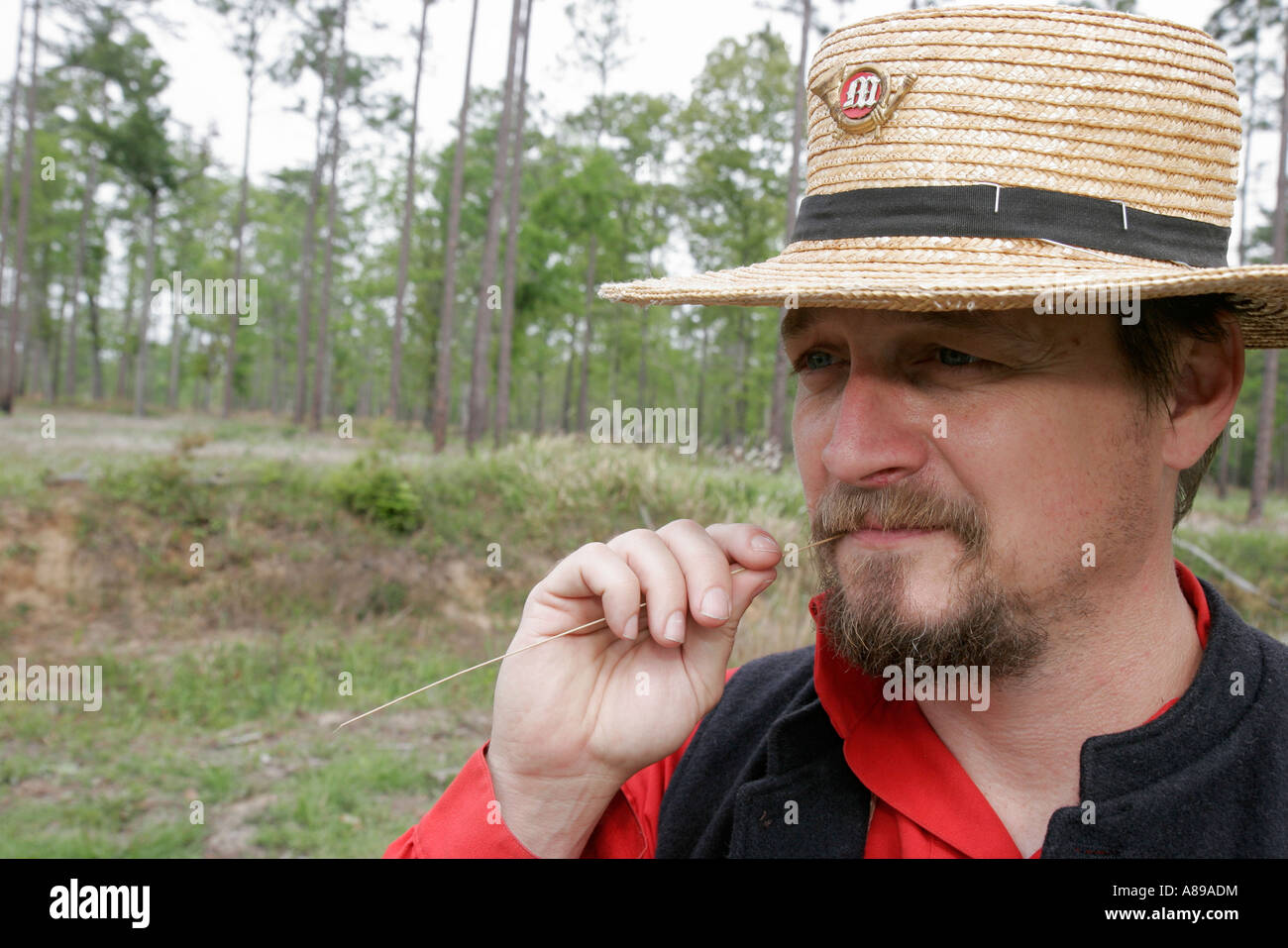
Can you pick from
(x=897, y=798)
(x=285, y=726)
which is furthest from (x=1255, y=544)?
(x=897, y=798)

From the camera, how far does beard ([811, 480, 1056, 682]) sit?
4.38 feet

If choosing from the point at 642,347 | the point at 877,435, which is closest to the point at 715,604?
the point at 877,435

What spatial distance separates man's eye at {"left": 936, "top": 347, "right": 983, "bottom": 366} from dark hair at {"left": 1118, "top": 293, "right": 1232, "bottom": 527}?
0.83ft

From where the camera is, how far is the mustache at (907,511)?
133 centimetres

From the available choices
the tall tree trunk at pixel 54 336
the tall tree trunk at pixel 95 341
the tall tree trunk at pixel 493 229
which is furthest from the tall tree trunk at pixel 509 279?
the tall tree trunk at pixel 95 341

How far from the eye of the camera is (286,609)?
9.79 meters

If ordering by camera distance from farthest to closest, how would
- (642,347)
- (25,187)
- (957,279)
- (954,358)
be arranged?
(642,347) → (25,187) → (954,358) → (957,279)

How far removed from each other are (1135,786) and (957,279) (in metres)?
0.84

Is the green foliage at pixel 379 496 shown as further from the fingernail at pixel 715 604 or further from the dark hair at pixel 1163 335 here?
the dark hair at pixel 1163 335

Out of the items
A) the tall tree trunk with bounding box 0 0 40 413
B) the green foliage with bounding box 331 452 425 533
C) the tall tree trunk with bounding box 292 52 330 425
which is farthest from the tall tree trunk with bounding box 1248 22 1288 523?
the tall tree trunk with bounding box 0 0 40 413

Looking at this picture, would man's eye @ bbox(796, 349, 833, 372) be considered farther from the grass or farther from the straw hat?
the grass

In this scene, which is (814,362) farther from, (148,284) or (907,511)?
(148,284)

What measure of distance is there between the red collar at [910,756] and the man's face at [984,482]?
0.24 m

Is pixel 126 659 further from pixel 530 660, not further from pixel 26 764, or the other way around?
pixel 530 660
